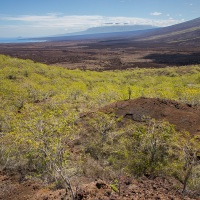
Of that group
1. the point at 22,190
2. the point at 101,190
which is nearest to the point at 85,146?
the point at 22,190

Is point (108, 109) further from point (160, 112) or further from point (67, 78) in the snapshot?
point (67, 78)

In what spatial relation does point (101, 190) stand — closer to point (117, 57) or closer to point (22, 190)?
point (22, 190)

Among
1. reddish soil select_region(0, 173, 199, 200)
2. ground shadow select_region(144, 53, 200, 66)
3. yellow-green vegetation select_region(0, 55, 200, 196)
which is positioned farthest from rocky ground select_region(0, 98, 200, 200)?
ground shadow select_region(144, 53, 200, 66)

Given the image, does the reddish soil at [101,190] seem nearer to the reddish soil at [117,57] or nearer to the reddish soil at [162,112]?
the reddish soil at [162,112]

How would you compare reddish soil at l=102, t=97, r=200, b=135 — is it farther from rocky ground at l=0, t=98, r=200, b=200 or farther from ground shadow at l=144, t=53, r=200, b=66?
ground shadow at l=144, t=53, r=200, b=66

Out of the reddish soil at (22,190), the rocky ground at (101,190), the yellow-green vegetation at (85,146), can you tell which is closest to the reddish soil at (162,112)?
the yellow-green vegetation at (85,146)

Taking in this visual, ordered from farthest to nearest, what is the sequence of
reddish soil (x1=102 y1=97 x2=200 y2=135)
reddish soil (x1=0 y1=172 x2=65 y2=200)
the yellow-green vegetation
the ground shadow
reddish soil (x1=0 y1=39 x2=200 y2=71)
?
reddish soil (x1=0 y1=39 x2=200 y2=71) < the ground shadow < reddish soil (x1=102 y1=97 x2=200 y2=135) < the yellow-green vegetation < reddish soil (x1=0 y1=172 x2=65 y2=200)

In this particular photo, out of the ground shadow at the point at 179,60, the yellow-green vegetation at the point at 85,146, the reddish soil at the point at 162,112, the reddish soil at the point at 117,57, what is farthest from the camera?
the reddish soil at the point at 117,57

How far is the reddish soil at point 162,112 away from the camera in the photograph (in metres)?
11.1

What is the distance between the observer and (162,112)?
1223cm

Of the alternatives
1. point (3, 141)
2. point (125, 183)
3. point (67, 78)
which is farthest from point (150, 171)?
point (67, 78)

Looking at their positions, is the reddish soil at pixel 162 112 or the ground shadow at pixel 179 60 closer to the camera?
the reddish soil at pixel 162 112

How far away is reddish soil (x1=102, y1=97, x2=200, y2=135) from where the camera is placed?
11.1 metres

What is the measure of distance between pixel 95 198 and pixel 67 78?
926 inches
